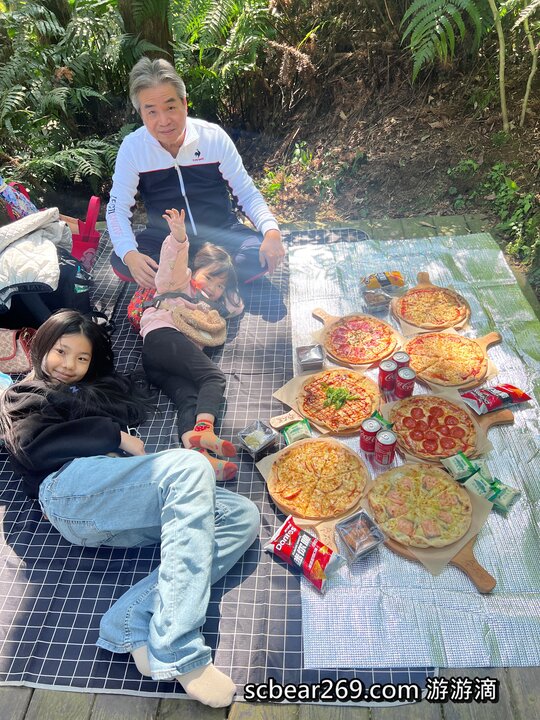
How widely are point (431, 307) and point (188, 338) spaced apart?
159cm

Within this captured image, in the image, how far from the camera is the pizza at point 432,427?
250 cm

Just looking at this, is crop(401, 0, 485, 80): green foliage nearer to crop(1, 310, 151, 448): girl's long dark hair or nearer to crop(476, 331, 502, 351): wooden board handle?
crop(476, 331, 502, 351): wooden board handle

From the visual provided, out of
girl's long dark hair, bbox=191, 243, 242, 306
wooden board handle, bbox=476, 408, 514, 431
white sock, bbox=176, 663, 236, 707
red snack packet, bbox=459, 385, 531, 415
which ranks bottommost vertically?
white sock, bbox=176, 663, 236, 707

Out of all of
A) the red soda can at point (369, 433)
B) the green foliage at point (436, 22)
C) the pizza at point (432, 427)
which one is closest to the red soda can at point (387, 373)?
the pizza at point (432, 427)

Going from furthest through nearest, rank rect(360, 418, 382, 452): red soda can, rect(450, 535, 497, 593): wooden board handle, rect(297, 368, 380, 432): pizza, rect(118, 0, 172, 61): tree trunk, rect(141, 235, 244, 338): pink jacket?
rect(118, 0, 172, 61): tree trunk < rect(141, 235, 244, 338): pink jacket < rect(297, 368, 380, 432): pizza < rect(360, 418, 382, 452): red soda can < rect(450, 535, 497, 593): wooden board handle

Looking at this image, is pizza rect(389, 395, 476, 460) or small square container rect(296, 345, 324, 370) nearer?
pizza rect(389, 395, 476, 460)

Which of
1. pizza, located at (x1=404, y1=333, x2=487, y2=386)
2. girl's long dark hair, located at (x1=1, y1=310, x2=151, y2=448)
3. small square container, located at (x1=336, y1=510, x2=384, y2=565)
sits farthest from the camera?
pizza, located at (x1=404, y1=333, x2=487, y2=386)

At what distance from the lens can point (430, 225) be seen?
4.26m

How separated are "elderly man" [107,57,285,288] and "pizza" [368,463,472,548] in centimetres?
178

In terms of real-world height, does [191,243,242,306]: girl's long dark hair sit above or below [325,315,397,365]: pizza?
above

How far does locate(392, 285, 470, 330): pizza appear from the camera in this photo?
3184mm

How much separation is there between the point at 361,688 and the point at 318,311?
7.16 feet

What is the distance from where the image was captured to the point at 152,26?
15.3 feet

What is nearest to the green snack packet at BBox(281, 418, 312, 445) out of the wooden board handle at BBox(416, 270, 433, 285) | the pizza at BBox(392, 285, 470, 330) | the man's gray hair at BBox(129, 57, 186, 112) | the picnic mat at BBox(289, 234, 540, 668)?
the picnic mat at BBox(289, 234, 540, 668)
